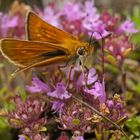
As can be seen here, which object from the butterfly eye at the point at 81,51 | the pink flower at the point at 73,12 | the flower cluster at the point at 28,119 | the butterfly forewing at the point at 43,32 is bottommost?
the flower cluster at the point at 28,119

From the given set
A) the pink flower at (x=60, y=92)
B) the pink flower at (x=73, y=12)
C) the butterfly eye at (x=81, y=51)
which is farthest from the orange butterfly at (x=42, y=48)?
the pink flower at (x=73, y=12)

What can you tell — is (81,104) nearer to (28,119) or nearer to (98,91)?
(98,91)

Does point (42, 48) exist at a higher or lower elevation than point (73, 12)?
lower

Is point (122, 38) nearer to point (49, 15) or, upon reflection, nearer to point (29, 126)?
point (49, 15)

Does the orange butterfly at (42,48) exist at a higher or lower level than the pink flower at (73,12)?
lower

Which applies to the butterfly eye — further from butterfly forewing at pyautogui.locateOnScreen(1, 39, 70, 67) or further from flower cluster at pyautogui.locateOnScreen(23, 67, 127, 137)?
flower cluster at pyautogui.locateOnScreen(23, 67, 127, 137)

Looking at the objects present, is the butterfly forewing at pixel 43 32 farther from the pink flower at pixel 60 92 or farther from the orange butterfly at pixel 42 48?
the pink flower at pixel 60 92

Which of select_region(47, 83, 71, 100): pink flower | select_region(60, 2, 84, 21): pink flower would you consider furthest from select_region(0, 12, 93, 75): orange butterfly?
select_region(60, 2, 84, 21): pink flower

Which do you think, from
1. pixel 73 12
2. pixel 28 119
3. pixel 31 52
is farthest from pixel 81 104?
pixel 73 12
